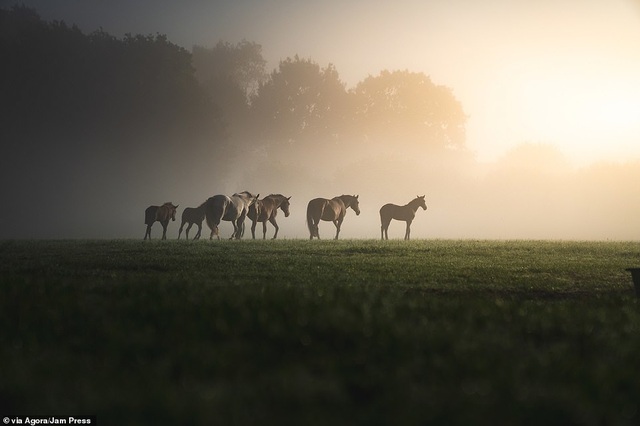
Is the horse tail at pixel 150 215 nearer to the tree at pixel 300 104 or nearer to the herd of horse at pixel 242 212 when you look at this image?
the herd of horse at pixel 242 212

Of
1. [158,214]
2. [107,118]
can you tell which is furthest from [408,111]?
[158,214]

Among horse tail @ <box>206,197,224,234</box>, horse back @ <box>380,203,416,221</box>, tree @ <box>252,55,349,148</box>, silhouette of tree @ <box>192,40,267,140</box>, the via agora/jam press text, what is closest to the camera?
the via agora/jam press text

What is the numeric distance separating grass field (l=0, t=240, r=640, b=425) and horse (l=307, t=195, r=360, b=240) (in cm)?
2521

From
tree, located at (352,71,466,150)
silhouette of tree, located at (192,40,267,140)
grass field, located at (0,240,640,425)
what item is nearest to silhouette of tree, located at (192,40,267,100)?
silhouette of tree, located at (192,40,267,140)

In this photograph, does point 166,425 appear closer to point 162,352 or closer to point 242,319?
point 162,352

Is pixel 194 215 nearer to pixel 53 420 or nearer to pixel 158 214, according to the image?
pixel 158 214

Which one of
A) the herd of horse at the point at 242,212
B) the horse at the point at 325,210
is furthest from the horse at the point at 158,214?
the horse at the point at 325,210

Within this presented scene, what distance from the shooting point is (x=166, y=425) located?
17.4 feet

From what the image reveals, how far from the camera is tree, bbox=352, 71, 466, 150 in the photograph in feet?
285

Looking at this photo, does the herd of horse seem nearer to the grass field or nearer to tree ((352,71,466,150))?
the grass field

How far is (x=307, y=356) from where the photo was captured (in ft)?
26.4

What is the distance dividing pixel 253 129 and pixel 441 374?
239 ft

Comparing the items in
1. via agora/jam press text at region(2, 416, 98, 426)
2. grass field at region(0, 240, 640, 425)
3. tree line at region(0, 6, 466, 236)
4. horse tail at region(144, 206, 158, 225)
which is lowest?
via agora/jam press text at region(2, 416, 98, 426)

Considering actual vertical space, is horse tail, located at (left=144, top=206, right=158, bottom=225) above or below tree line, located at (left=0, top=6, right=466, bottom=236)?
below
